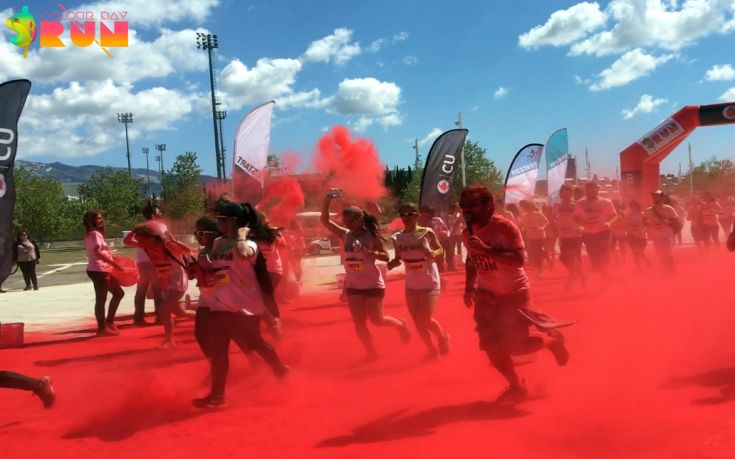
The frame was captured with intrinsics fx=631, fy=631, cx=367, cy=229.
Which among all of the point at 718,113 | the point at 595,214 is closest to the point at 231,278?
the point at 595,214

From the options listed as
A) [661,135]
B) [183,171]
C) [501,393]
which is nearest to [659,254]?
[501,393]

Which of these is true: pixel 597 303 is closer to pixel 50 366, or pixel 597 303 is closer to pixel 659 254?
pixel 659 254

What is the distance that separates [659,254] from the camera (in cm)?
1215

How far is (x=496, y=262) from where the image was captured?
15.9ft

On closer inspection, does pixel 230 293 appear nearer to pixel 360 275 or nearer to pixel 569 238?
pixel 360 275

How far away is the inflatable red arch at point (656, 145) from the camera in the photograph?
72.1 feet

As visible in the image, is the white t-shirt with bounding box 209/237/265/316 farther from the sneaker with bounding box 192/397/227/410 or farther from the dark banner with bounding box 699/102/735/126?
the dark banner with bounding box 699/102/735/126

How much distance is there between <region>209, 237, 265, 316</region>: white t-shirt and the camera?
507 centimetres

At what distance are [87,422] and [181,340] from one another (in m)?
3.55

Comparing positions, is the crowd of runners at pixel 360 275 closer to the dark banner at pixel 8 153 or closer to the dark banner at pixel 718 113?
the dark banner at pixel 8 153

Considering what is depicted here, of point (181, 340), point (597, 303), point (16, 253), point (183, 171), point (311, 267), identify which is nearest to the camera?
point (181, 340)

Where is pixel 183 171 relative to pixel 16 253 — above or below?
above

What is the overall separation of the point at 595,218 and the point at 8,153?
29.3ft

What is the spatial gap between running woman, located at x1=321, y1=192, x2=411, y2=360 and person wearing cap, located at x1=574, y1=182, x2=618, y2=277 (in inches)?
219
